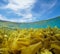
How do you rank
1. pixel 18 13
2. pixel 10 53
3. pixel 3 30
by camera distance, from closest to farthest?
pixel 10 53, pixel 3 30, pixel 18 13

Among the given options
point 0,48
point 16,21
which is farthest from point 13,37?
point 16,21

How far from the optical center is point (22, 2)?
98 cm

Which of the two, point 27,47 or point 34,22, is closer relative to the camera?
point 27,47

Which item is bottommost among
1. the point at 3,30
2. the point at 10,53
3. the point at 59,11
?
the point at 10,53

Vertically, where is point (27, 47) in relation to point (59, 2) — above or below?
below

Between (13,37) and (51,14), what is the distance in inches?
12.5

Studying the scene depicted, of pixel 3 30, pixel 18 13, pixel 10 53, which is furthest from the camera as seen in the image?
pixel 18 13

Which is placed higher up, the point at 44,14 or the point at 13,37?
the point at 44,14

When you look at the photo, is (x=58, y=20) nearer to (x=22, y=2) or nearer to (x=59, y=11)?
(x=59, y=11)

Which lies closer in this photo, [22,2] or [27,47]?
[27,47]

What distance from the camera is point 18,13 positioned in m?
0.97

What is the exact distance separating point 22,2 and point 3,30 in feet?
0.73

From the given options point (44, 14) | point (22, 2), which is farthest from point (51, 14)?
point (22, 2)

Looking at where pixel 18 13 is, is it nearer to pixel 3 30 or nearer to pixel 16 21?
pixel 16 21
